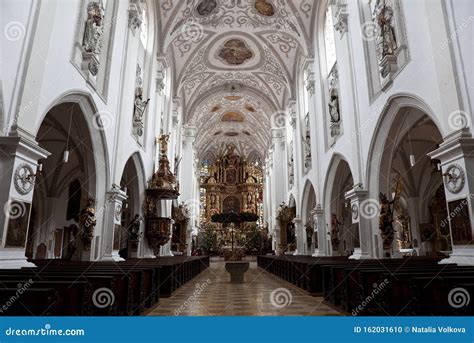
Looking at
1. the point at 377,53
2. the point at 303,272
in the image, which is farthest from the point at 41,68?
the point at 377,53

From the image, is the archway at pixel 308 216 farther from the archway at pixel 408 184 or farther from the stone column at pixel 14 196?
the stone column at pixel 14 196

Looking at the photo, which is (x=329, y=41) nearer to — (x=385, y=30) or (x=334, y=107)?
(x=334, y=107)

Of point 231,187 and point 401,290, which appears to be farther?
point 231,187

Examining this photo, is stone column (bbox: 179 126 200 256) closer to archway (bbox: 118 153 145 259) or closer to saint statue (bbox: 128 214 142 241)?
archway (bbox: 118 153 145 259)

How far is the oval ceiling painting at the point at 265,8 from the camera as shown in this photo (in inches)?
590

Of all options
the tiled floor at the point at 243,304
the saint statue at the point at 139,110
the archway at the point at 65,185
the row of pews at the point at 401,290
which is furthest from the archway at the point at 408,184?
the saint statue at the point at 139,110

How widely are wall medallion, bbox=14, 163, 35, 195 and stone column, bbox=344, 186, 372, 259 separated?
739 centimetres

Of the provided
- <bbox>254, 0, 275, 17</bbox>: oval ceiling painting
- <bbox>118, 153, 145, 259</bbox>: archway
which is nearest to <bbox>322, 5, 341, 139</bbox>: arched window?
<bbox>254, 0, 275, 17</bbox>: oval ceiling painting

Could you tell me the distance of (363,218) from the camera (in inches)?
347

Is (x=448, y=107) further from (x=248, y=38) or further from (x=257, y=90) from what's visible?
(x=257, y=90)

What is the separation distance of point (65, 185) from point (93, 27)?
754 cm

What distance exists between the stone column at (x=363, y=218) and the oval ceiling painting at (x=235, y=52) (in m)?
12.2

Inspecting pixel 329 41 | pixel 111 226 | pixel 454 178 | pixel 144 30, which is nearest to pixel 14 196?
pixel 111 226

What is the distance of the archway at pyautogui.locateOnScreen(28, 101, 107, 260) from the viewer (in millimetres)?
8286
